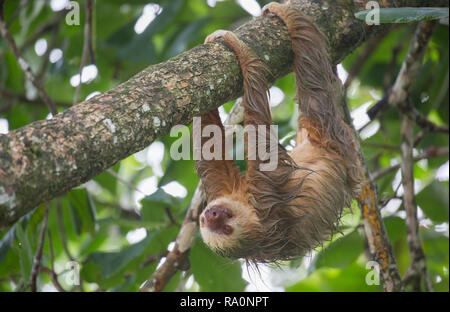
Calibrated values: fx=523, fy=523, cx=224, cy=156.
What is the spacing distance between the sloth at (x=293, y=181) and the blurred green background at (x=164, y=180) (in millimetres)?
431

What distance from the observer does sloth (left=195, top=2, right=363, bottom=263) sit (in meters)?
3.91

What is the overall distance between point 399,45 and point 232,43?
377 centimetres

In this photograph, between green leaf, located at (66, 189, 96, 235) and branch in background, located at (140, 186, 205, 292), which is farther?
green leaf, located at (66, 189, 96, 235)

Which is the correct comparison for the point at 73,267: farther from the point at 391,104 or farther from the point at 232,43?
the point at 391,104

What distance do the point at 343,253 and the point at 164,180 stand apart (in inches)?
80.2

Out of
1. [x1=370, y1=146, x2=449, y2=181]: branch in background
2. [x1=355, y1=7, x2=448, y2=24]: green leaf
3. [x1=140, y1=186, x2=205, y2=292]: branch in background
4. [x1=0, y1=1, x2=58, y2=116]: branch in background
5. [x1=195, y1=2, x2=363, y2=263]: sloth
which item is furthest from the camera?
[x1=370, y1=146, x2=449, y2=181]: branch in background

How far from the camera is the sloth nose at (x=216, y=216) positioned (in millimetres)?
4070

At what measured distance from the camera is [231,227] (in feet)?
13.4

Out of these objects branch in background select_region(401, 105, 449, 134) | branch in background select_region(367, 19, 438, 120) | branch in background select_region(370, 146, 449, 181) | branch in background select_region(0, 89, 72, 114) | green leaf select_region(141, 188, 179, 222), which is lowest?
green leaf select_region(141, 188, 179, 222)

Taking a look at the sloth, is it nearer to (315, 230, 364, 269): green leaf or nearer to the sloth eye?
the sloth eye

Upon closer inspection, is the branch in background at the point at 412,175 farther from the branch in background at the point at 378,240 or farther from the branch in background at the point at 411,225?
the branch in background at the point at 378,240

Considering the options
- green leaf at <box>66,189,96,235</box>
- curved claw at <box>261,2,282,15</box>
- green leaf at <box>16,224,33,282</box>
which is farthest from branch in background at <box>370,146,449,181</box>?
green leaf at <box>16,224,33,282</box>

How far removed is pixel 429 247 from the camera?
5.91 meters

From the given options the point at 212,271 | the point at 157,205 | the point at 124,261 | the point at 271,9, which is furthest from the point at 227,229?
the point at 271,9
